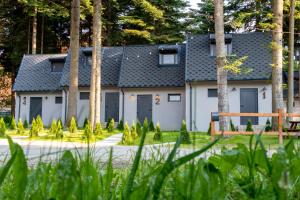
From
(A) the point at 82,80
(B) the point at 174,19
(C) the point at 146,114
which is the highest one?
(B) the point at 174,19

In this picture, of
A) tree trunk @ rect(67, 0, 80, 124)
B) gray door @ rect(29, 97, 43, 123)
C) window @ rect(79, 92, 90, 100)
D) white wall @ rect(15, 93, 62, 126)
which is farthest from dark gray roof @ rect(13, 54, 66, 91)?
tree trunk @ rect(67, 0, 80, 124)

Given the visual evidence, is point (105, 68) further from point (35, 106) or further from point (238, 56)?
point (238, 56)

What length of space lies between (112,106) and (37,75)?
6.36 meters

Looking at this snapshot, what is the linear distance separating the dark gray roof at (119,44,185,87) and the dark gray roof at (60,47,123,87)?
2.76 ft

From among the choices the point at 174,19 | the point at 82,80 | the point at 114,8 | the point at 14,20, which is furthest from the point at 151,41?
the point at 14,20

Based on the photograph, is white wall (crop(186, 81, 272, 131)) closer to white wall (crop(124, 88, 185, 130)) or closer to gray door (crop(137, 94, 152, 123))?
white wall (crop(124, 88, 185, 130))

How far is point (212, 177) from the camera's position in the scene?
85 centimetres

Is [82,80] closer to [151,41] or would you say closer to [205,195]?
[151,41]

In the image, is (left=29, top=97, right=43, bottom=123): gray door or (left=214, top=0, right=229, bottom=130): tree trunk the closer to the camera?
(left=214, top=0, right=229, bottom=130): tree trunk

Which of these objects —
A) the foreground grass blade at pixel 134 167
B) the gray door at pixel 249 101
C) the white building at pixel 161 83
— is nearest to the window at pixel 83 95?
the white building at pixel 161 83

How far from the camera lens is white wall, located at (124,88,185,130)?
70.1ft

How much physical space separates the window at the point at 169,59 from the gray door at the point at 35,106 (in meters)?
8.41

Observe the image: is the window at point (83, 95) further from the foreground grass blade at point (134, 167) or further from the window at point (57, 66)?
the foreground grass blade at point (134, 167)

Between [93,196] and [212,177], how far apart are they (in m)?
0.27
